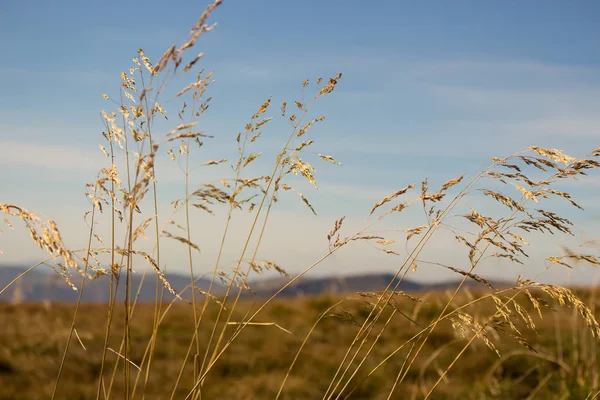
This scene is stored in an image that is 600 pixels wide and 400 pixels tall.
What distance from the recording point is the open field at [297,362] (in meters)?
5.08

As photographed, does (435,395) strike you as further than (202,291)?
Yes

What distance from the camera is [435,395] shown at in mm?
5266

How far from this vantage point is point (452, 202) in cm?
232

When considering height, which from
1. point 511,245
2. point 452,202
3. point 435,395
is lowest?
point 435,395

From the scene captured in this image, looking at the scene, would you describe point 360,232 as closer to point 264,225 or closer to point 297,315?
point 264,225

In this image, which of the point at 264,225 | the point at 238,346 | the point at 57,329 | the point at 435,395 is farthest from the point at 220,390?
the point at 264,225

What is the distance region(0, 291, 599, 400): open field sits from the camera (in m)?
5.08

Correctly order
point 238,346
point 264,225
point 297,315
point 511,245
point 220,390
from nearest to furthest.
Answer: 1. point 511,245
2. point 264,225
3. point 220,390
4. point 238,346
5. point 297,315

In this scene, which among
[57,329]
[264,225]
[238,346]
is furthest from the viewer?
[57,329]

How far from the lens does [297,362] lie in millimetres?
6105

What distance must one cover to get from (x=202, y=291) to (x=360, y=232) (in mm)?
671

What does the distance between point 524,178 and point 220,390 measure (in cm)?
368

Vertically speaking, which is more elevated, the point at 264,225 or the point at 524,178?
the point at 524,178

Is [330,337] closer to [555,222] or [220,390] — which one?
[220,390]
